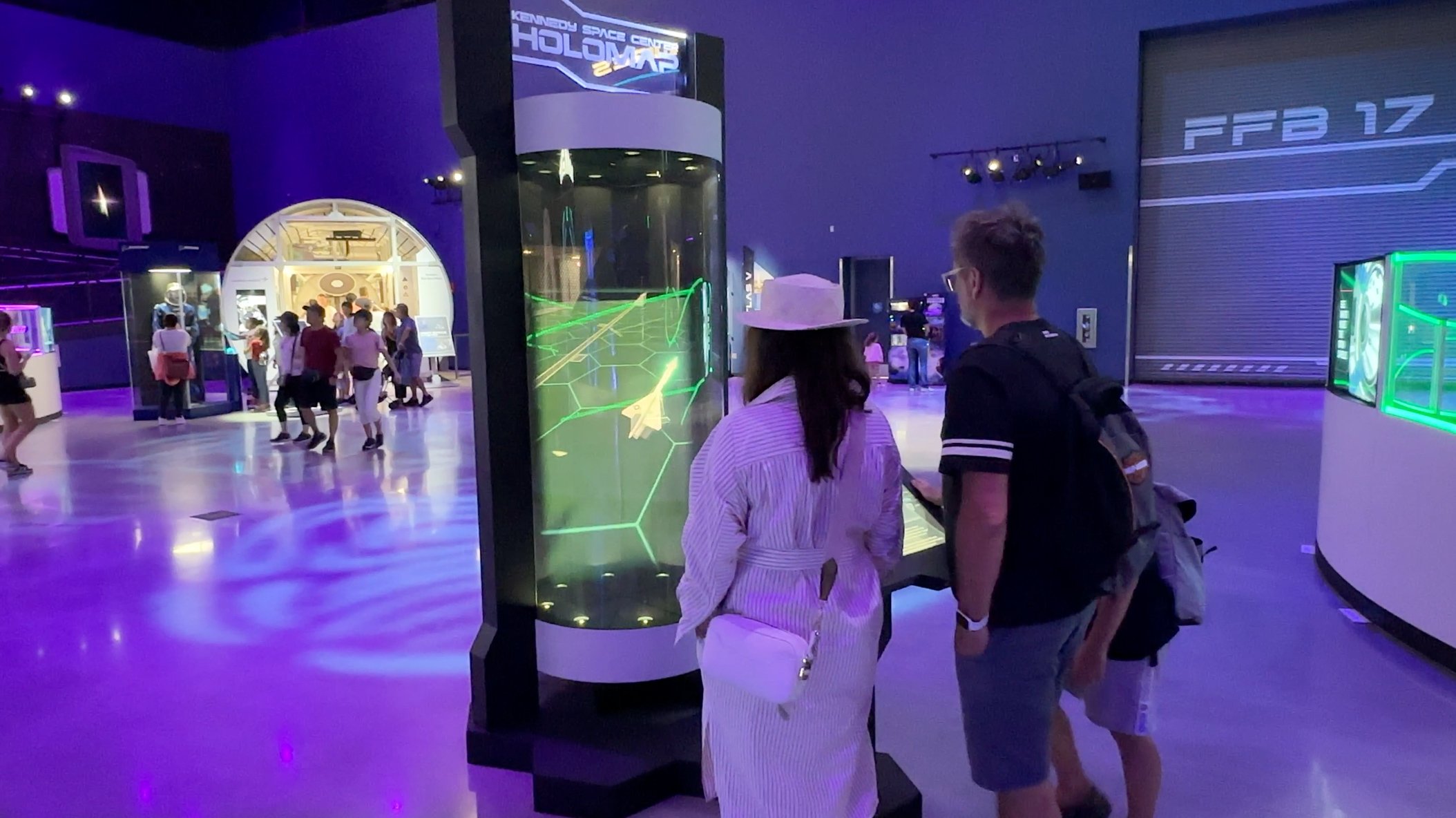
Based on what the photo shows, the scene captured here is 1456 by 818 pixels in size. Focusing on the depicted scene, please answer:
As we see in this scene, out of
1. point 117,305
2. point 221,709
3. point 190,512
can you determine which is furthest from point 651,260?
point 117,305

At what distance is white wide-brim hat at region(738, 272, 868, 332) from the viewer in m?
1.62

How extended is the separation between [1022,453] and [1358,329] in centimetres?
380

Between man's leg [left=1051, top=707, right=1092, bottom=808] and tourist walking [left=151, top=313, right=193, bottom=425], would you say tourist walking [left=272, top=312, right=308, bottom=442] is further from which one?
man's leg [left=1051, top=707, right=1092, bottom=808]

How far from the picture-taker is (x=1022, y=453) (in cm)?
169

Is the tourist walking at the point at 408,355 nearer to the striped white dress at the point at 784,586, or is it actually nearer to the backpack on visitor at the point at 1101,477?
the striped white dress at the point at 784,586

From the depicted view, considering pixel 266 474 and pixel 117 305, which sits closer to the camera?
pixel 266 474

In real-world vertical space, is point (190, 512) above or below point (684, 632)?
below

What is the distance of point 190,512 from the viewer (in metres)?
6.23

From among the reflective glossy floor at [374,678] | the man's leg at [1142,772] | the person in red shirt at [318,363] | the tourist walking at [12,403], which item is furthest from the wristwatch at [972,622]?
the tourist walking at [12,403]

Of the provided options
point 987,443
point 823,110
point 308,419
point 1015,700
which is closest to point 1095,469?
point 987,443

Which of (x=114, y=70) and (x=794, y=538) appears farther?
(x=114, y=70)

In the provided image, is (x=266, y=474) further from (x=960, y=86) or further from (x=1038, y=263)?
(x=960, y=86)

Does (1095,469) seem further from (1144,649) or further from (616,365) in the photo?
(616,365)

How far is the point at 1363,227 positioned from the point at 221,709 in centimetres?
1449
